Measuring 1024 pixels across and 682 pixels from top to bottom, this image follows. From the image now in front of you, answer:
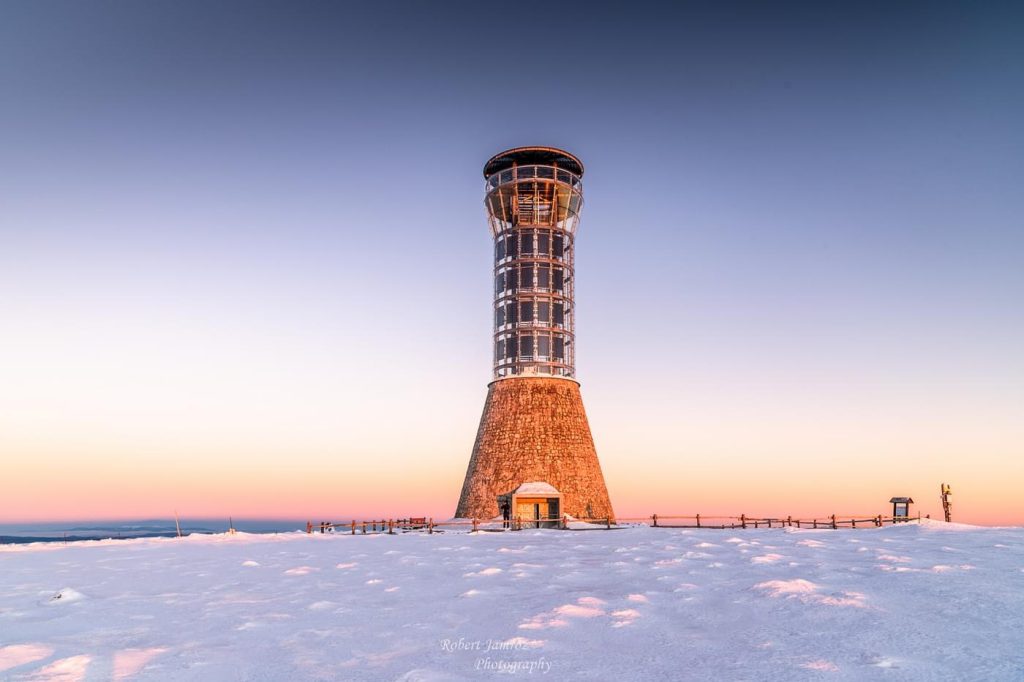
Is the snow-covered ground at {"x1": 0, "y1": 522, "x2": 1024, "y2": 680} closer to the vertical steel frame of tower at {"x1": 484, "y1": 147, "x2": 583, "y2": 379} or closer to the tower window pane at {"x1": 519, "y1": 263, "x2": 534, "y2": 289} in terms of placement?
the vertical steel frame of tower at {"x1": 484, "y1": 147, "x2": 583, "y2": 379}

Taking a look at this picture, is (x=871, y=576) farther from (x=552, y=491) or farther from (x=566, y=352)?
(x=566, y=352)

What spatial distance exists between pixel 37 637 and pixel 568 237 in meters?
45.9

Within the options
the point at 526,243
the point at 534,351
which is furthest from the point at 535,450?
the point at 526,243

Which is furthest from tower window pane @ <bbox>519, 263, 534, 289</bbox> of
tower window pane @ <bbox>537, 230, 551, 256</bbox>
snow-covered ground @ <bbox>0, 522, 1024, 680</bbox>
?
snow-covered ground @ <bbox>0, 522, 1024, 680</bbox>

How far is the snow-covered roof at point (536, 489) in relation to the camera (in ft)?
143

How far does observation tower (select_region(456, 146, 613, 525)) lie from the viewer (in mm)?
48562

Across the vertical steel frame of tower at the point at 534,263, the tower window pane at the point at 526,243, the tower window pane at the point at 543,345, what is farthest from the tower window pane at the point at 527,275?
the tower window pane at the point at 543,345

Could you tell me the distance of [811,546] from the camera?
27.1 metres

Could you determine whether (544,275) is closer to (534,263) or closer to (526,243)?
(534,263)

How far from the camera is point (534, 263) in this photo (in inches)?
2104

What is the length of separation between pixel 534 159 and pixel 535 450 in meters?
24.3

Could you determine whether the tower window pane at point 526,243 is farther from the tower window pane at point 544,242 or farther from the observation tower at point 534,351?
the tower window pane at point 544,242

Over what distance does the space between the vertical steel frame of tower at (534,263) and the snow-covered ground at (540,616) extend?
2787 centimetres

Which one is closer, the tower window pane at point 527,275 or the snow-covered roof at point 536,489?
the snow-covered roof at point 536,489
